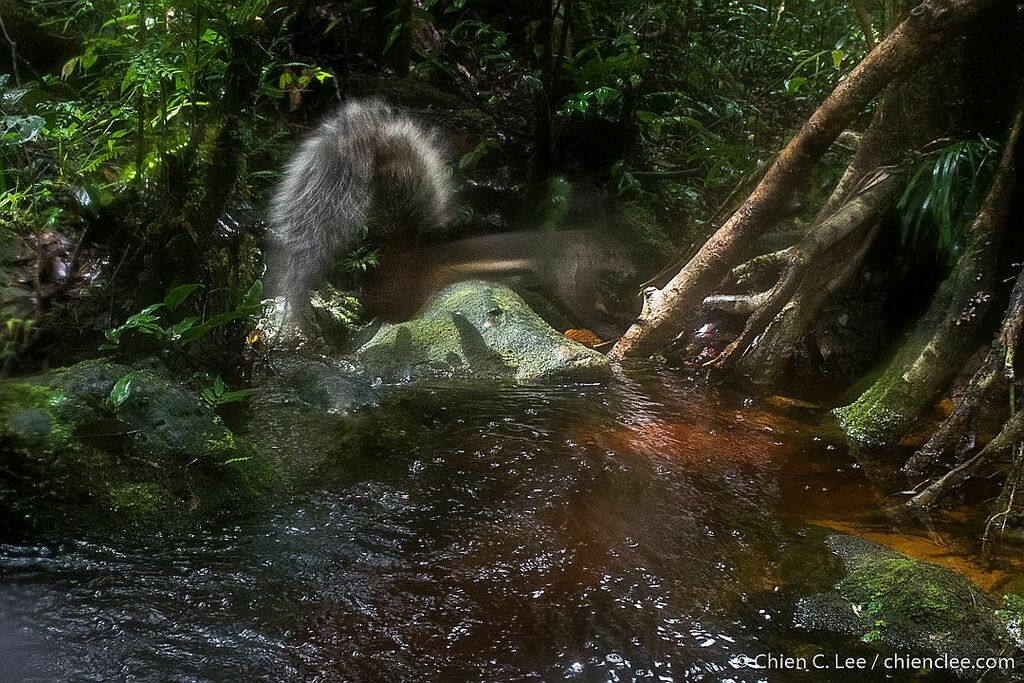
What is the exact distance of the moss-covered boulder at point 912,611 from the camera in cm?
173

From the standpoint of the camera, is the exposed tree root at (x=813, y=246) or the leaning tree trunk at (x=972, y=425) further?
the exposed tree root at (x=813, y=246)

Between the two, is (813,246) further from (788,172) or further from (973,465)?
(973,465)

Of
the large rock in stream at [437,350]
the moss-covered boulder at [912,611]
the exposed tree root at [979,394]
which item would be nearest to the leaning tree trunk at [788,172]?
the large rock in stream at [437,350]

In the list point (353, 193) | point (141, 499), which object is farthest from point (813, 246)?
point (141, 499)

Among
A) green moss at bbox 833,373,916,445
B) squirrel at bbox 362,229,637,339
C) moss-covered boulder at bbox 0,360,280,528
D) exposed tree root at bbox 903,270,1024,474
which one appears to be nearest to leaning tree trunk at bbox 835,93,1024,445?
green moss at bbox 833,373,916,445

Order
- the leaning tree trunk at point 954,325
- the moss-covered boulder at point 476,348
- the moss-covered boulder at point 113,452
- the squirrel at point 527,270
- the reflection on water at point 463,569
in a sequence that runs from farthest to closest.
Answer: the squirrel at point 527,270 < the moss-covered boulder at point 476,348 < the leaning tree trunk at point 954,325 < the moss-covered boulder at point 113,452 < the reflection on water at point 463,569

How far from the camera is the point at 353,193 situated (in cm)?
471

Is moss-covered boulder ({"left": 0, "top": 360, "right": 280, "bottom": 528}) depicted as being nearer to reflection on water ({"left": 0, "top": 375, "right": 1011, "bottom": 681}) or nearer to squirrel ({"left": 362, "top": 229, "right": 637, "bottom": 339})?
reflection on water ({"left": 0, "top": 375, "right": 1011, "bottom": 681})

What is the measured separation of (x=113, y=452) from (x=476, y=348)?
2.09 metres

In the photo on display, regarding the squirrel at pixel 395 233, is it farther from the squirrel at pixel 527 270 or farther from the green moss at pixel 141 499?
the green moss at pixel 141 499

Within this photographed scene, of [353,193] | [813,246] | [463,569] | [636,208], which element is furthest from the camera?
[636,208]

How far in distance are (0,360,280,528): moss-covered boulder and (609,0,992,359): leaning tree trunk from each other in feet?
8.10

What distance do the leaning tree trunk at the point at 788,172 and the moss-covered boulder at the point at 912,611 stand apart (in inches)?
85.5

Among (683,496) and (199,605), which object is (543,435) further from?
(199,605)
